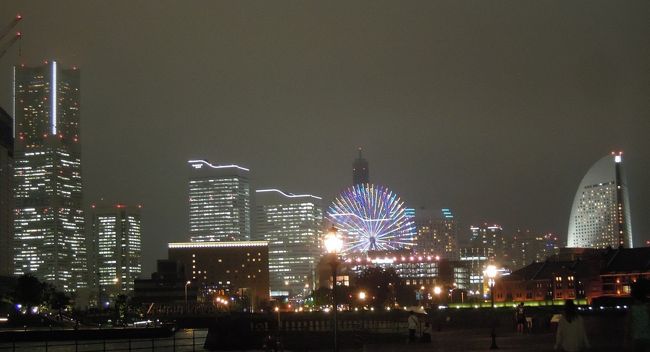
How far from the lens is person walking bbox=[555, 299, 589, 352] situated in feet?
71.5

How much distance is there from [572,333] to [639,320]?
274 cm

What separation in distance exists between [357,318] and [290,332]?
23088mm

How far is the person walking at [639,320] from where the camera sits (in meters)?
19.1

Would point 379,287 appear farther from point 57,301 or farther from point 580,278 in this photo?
point 57,301

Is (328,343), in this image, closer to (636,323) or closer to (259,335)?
(259,335)

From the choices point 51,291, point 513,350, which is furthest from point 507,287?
point 513,350

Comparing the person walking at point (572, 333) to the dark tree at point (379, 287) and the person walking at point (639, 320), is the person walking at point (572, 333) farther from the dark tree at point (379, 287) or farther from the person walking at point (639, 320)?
the dark tree at point (379, 287)

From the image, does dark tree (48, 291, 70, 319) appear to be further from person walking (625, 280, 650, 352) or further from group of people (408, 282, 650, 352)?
person walking (625, 280, 650, 352)

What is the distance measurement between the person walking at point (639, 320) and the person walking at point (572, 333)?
2.44 metres

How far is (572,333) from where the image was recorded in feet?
71.6

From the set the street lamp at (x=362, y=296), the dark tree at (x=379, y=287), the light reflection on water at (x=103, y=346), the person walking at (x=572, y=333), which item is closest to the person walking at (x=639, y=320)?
the person walking at (x=572, y=333)

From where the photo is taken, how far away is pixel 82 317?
631 feet

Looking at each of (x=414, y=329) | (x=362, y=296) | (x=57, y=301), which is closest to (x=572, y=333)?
(x=414, y=329)

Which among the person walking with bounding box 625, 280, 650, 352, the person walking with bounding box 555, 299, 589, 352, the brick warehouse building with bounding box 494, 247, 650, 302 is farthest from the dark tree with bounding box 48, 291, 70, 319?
the person walking with bounding box 625, 280, 650, 352
